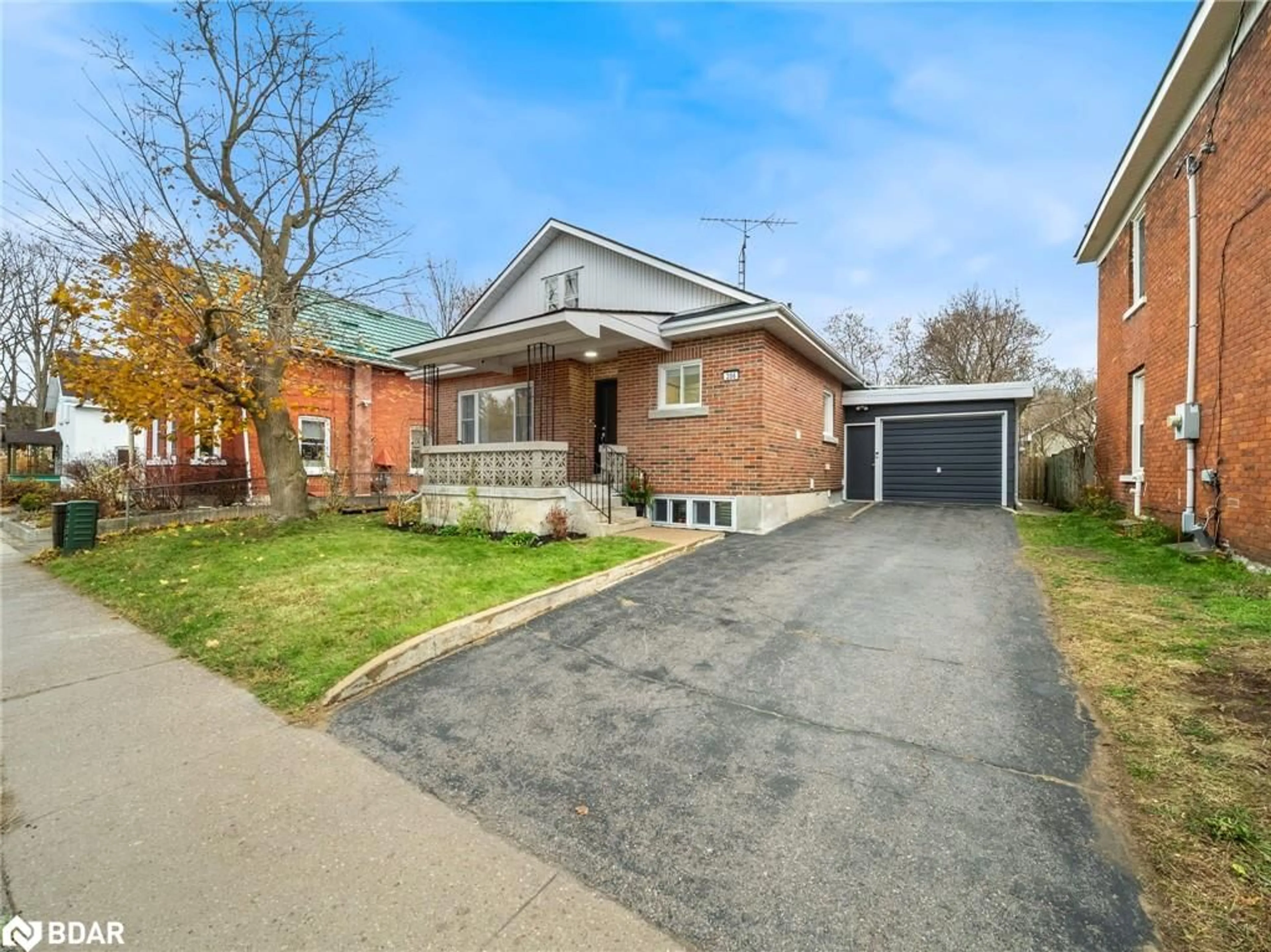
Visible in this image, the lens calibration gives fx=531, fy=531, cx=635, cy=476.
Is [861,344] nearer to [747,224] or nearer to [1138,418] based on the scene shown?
[747,224]

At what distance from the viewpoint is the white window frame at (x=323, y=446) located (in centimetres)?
1580

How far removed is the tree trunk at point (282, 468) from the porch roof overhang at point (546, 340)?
2606mm

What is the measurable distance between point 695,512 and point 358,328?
27.1 feet

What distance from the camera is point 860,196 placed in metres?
13.4

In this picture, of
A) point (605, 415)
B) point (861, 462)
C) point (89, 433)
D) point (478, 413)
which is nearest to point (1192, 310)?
point (861, 462)

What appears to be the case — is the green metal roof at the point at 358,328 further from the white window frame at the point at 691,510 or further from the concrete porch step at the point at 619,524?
the white window frame at the point at 691,510

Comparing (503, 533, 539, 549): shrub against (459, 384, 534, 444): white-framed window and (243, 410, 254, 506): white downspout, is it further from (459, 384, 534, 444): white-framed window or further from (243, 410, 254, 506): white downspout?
(243, 410, 254, 506): white downspout

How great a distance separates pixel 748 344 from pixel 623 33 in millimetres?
6066

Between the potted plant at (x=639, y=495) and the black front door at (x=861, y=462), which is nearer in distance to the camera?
the potted plant at (x=639, y=495)

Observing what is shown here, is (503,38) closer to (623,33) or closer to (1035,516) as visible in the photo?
(623,33)

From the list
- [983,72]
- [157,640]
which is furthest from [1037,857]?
[983,72]

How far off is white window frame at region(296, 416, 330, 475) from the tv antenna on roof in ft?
41.8

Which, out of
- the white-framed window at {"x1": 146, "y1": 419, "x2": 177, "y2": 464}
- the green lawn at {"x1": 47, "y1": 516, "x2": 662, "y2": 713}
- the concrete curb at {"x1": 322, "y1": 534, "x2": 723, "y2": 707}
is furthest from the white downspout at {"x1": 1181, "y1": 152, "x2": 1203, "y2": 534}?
the white-framed window at {"x1": 146, "y1": 419, "x2": 177, "y2": 464}

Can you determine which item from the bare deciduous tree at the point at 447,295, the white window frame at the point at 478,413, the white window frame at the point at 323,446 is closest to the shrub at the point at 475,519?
the white window frame at the point at 478,413
